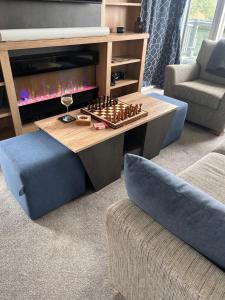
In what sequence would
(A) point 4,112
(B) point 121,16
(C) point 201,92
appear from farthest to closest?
(B) point 121,16, (C) point 201,92, (A) point 4,112

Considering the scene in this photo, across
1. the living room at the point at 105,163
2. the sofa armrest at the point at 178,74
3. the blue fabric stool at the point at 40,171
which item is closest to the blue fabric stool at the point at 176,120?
the living room at the point at 105,163

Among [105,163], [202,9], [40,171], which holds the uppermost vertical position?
[202,9]

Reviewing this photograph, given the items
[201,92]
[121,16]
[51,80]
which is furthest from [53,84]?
[201,92]

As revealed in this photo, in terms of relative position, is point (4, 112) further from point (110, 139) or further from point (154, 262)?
point (154, 262)

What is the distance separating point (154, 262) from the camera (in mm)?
749

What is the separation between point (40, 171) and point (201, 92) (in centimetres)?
204

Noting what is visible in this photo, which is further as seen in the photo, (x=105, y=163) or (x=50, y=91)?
(x=50, y=91)

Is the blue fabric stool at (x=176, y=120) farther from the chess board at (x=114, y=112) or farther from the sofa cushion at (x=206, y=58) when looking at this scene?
the sofa cushion at (x=206, y=58)

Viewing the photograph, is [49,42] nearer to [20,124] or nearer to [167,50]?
[20,124]

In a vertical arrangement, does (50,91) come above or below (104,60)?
below

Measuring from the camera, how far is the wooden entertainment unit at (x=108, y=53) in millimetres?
1902

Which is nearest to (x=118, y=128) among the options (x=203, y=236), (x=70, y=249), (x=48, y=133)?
(x=48, y=133)

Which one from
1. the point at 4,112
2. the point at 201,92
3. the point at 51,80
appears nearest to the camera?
the point at 4,112

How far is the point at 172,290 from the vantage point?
73 centimetres
